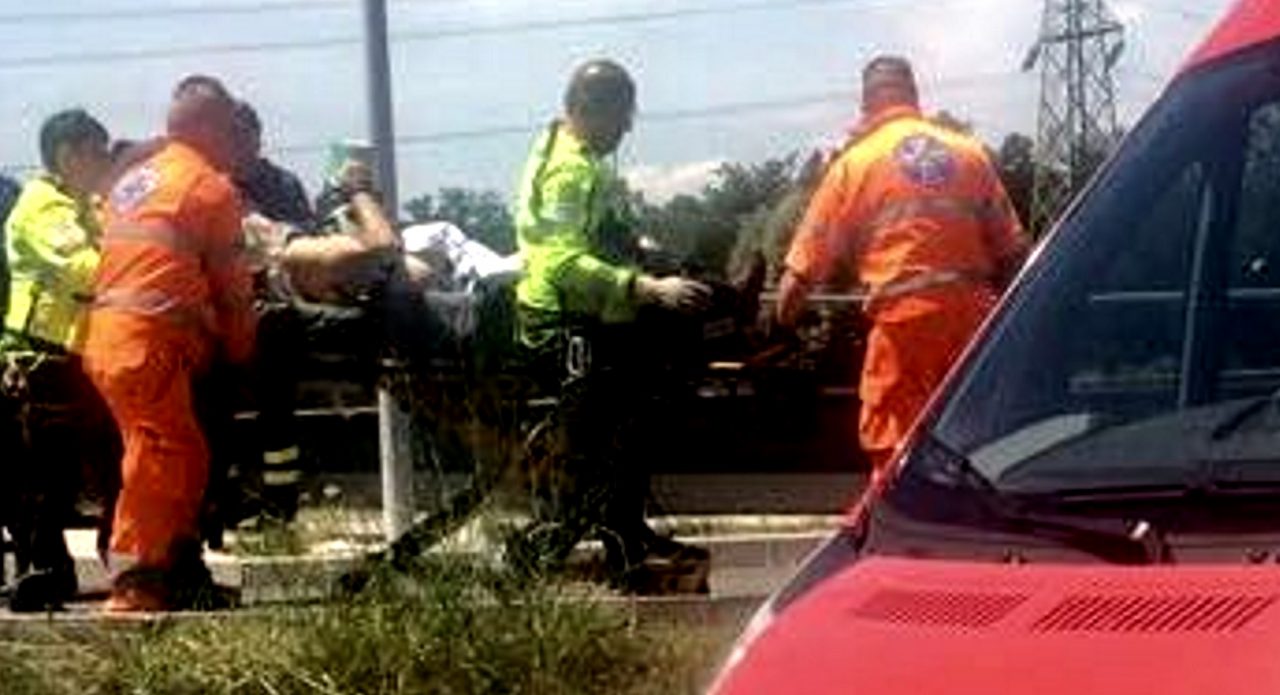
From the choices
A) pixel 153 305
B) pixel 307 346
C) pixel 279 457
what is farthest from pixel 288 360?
pixel 153 305

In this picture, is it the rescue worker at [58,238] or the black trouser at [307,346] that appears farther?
the rescue worker at [58,238]

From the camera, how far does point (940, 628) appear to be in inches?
124

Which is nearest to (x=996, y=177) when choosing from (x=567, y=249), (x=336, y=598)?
(x=567, y=249)

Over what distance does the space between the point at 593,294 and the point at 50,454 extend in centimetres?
212

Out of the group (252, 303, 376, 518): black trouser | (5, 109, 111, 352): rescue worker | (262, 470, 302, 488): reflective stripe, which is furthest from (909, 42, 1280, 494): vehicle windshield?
(5, 109, 111, 352): rescue worker

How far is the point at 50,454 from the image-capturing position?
9.08m

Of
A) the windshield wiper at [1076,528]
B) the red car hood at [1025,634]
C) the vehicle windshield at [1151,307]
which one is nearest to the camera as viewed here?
the red car hood at [1025,634]

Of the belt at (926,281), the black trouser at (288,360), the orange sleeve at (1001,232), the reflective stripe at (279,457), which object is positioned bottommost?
the reflective stripe at (279,457)

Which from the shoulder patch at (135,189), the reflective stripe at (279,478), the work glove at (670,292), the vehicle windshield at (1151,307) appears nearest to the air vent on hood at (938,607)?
the vehicle windshield at (1151,307)

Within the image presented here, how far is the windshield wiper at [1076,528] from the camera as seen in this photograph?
326 centimetres

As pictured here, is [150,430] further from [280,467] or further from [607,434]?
[607,434]

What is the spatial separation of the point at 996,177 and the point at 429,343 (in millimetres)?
1893

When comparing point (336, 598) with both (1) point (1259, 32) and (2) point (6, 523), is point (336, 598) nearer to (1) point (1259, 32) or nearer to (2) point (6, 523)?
(2) point (6, 523)

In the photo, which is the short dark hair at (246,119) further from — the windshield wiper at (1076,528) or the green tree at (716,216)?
the windshield wiper at (1076,528)
